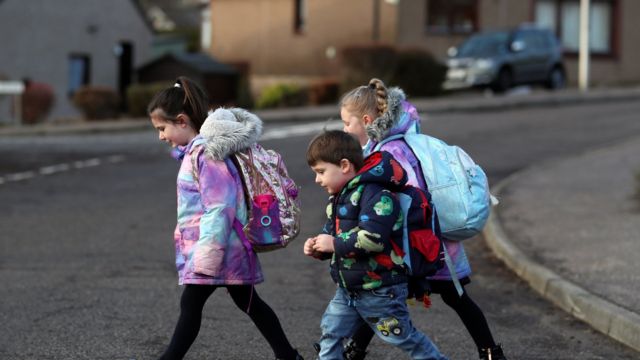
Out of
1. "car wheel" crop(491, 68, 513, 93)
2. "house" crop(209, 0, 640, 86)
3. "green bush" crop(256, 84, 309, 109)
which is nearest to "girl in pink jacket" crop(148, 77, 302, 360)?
"car wheel" crop(491, 68, 513, 93)

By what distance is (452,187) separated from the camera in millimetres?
5203

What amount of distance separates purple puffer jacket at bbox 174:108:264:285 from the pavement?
2571 millimetres

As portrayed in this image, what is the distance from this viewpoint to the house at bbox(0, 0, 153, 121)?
3794cm

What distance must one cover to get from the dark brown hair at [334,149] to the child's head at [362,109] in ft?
1.73

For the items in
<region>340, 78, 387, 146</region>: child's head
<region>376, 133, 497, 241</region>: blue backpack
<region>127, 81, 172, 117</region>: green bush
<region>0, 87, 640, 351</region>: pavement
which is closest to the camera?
<region>376, 133, 497, 241</region>: blue backpack

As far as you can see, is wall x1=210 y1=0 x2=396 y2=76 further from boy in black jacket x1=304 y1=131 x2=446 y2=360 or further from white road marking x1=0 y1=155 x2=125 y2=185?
boy in black jacket x1=304 y1=131 x2=446 y2=360

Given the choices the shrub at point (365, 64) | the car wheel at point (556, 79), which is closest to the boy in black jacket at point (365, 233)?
the shrub at point (365, 64)

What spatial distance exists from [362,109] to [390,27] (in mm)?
30882

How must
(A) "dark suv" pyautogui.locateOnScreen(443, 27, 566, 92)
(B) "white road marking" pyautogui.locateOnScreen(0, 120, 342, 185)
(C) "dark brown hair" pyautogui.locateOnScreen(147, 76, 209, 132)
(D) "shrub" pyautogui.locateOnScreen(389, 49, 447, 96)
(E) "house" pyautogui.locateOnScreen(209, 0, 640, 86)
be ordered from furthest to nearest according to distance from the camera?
1. (E) "house" pyautogui.locateOnScreen(209, 0, 640, 86)
2. (A) "dark suv" pyautogui.locateOnScreen(443, 27, 566, 92)
3. (D) "shrub" pyautogui.locateOnScreen(389, 49, 447, 96)
4. (B) "white road marking" pyautogui.locateOnScreen(0, 120, 342, 185)
5. (C) "dark brown hair" pyautogui.locateOnScreen(147, 76, 209, 132)

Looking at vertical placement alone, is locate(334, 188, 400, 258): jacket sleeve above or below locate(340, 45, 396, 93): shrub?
below

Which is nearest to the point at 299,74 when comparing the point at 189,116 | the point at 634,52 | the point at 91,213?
the point at 634,52

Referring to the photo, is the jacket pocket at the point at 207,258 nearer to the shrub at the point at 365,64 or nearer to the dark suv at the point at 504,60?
the shrub at the point at 365,64

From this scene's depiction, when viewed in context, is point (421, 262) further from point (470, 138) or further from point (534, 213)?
point (470, 138)

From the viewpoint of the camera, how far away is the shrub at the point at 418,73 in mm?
28438
